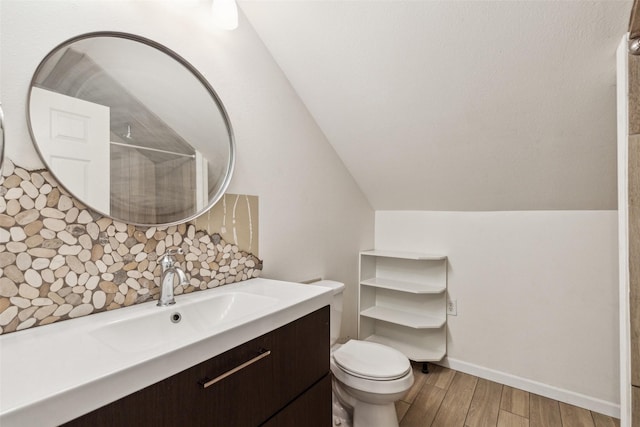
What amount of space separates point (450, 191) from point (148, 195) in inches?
72.4

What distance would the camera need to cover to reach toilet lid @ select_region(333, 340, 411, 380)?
1495 mm

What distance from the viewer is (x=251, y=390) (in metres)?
0.90

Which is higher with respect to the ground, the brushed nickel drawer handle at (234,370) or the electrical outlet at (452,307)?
the brushed nickel drawer handle at (234,370)

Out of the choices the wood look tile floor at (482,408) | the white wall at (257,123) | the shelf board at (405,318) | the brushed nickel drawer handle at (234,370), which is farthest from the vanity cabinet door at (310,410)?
the shelf board at (405,318)

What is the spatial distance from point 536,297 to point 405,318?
0.86m

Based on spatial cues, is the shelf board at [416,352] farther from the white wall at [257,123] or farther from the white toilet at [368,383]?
the white toilet at [368,383]

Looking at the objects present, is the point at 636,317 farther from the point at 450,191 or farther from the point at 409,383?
the point at 450,191

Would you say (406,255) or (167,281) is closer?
(167,281)

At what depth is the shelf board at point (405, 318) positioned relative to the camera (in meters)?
2.29

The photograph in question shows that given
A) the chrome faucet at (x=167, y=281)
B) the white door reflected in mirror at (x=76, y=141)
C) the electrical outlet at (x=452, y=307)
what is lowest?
the electrical outlet at (x=452, y=307)

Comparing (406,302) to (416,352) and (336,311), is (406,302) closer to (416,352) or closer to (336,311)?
(416,352)

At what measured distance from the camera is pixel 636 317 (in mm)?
1113

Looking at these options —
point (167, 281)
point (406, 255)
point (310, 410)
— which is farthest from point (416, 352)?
point (167, 281)

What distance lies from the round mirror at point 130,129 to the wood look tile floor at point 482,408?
165 cm
